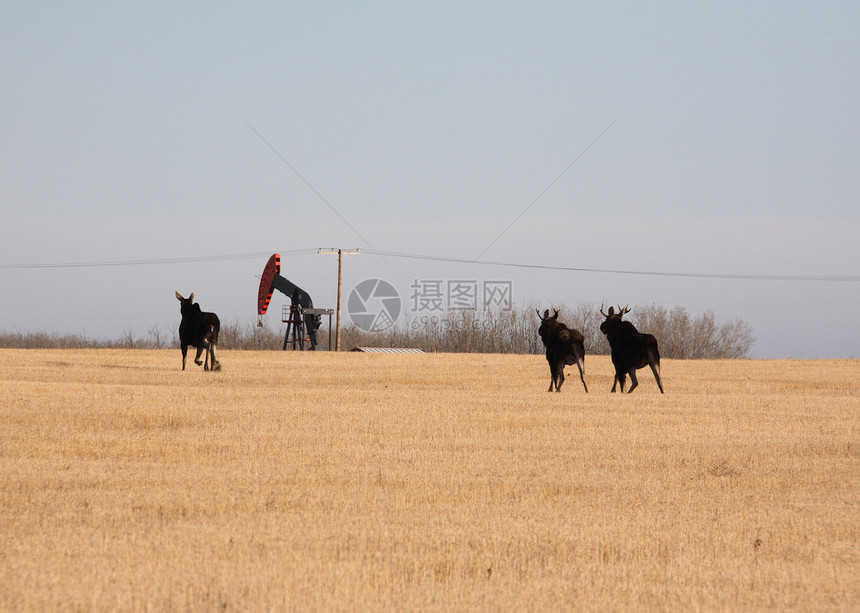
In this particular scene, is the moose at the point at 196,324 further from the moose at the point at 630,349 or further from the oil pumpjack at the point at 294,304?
the oil pumpjack at the point at 294,304

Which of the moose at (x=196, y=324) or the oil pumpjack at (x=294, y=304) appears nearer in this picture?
the moose at (x=196, y=324)

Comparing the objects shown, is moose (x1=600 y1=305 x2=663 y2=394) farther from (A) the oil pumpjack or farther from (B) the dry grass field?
(A) the oil pumpjack

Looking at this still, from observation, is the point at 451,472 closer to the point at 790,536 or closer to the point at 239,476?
the point at 239,476

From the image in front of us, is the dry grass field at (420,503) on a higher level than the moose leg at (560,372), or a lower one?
lower

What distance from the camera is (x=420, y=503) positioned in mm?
11445

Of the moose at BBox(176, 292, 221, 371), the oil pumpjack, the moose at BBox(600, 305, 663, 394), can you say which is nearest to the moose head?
the moose at BBox(600, 305, 663, 394)

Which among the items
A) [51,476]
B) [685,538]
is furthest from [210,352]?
[685,538]

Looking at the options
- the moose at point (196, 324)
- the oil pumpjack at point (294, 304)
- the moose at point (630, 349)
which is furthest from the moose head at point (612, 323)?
the oil pumpjack at point (294, 304)

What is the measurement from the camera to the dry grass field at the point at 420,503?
7680mm

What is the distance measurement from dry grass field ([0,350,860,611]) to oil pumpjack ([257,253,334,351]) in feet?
136

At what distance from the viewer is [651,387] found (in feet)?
105

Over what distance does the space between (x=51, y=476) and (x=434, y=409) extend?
400 inches

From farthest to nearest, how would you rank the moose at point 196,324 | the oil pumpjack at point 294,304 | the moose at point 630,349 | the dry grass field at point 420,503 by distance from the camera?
the oil pumpjack at point 294,304, the moose at point 196,324, the moose at point 630,349, the dry grass field at point 420,503

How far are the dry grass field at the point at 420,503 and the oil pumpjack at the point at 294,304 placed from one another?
41.5m
